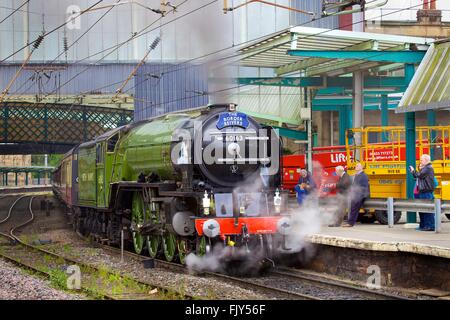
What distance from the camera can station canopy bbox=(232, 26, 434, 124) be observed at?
19.0m

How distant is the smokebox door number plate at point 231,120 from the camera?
13.5m

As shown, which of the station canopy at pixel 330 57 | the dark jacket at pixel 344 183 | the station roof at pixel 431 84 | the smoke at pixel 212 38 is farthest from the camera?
the station canopy at pixel 330 57

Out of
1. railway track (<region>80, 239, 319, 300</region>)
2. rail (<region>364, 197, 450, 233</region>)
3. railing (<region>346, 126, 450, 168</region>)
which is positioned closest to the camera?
railway track (<region>80, 239, 319, 300</region>)

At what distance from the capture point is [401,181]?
18047 millimetres

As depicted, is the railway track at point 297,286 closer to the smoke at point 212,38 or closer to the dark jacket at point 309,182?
the dark jacket at point 309,182

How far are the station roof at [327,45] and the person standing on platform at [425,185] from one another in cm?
523

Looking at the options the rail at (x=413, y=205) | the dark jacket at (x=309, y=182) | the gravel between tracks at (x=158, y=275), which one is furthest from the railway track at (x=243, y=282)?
the dark jacket at (x=309, y=182)

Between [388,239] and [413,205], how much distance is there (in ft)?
6.07

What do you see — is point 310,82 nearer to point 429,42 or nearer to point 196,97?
point 429,42

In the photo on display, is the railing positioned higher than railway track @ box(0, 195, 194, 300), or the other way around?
the railing

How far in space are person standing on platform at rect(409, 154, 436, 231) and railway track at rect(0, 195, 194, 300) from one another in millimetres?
6016

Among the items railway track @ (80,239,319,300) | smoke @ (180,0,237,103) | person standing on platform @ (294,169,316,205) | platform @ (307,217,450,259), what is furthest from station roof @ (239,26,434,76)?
railway track @ (80,239,319,300)

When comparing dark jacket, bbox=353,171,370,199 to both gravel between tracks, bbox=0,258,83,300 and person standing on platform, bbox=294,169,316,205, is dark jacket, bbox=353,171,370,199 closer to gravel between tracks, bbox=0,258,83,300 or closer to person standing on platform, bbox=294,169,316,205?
person standing on platform, bbox=294,169,316,205
